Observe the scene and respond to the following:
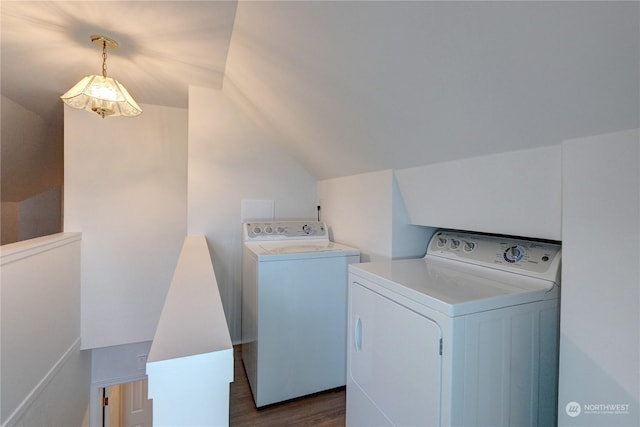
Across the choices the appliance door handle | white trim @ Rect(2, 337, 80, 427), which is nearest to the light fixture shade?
the appliance door handle

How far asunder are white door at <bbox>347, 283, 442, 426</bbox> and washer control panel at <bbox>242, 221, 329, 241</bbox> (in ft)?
3.57

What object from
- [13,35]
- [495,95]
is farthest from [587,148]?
[13,35]

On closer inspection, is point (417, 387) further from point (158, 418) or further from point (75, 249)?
point (75, 249)

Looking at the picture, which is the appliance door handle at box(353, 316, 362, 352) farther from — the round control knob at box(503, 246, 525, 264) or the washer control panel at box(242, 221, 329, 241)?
the washer control panel at box(242, 221, 329, 241)

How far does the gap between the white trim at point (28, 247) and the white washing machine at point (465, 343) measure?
2.29m

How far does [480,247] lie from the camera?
1529 millimetres

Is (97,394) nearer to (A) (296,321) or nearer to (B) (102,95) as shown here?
(A) (296,321)

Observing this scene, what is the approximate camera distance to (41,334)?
7.24 feet

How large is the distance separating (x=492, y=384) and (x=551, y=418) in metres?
0.41

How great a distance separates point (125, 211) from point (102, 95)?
1.77m

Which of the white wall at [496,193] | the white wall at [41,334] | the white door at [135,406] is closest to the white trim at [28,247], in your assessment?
the white wall at [41,334]

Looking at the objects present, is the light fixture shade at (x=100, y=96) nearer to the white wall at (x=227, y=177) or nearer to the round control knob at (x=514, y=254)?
the white wall at (x=227, y=177)

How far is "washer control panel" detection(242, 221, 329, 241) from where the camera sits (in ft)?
→ 8.13

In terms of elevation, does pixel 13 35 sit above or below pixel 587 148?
above
